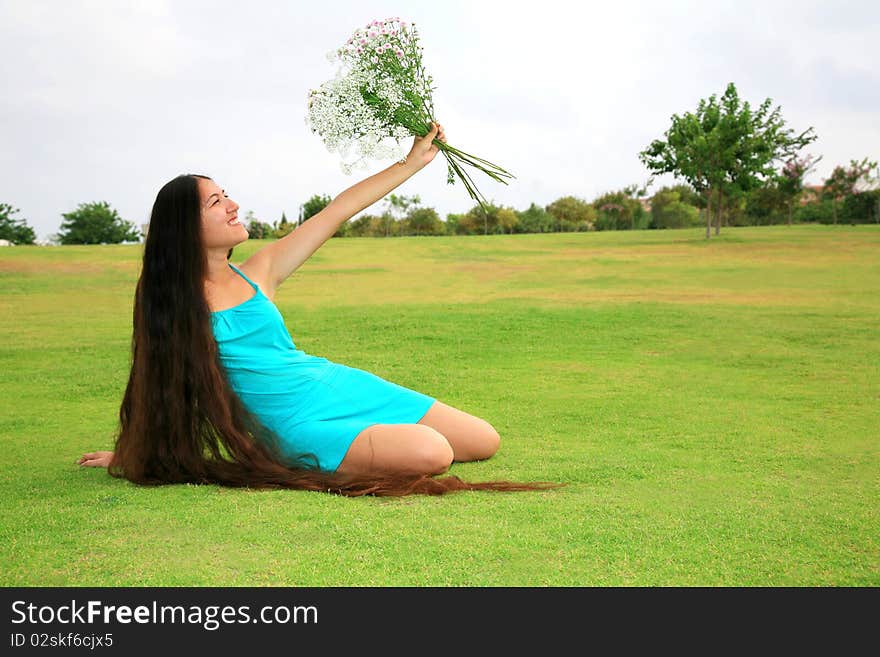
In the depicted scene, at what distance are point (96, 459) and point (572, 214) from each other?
34.9 metres

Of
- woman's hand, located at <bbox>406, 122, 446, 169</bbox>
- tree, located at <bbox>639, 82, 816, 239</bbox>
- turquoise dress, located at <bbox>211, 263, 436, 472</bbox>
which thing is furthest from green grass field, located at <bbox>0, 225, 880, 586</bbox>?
tree, located at <bbox>639, 82, 816, 239</bbox>

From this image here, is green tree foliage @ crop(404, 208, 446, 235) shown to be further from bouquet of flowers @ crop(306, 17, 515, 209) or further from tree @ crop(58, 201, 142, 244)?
bouquet of flowers @ crop(306, 17, 515, 209)

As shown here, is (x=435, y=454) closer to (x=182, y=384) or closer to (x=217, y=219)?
(x=182, y=384)

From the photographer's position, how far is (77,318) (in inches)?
554

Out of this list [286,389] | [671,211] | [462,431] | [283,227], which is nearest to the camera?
[286,389]

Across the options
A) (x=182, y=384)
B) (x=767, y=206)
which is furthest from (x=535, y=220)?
(x=182, y=384)

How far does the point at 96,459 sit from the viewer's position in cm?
514

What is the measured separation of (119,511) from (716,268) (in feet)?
61.1

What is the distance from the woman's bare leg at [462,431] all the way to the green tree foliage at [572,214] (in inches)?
1290

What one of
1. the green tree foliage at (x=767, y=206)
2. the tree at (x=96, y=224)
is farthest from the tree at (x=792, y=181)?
the tree at (x=96, y=224)

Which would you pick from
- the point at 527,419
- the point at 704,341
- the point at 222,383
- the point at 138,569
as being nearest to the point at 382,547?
the point at 138,569

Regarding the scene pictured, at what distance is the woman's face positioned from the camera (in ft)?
15.0

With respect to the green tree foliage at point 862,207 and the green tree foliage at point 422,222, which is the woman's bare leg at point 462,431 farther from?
the green tree foliage at point 862,207

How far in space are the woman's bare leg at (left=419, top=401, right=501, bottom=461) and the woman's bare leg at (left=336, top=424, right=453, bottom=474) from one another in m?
0.40
